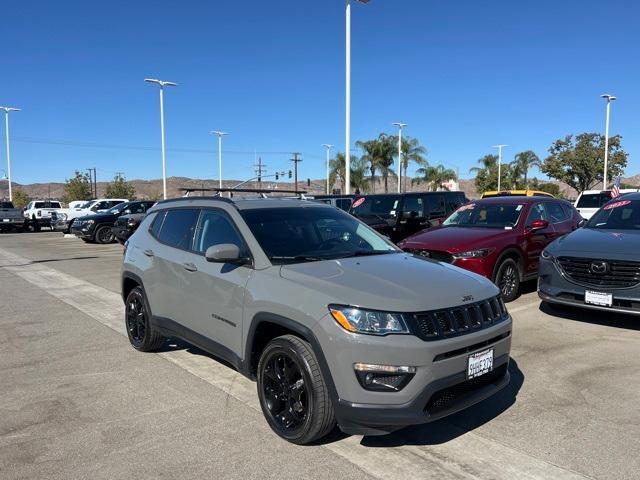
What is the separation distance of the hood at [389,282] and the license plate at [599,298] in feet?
10.1

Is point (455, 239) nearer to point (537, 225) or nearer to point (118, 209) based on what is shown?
point (537, 225)

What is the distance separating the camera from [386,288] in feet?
11.4

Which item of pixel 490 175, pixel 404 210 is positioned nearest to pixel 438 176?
pixel 490 175

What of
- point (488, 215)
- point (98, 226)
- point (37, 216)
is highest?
point (488, 215)

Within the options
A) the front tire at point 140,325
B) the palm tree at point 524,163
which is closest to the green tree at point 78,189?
the palm tree at point 524,163

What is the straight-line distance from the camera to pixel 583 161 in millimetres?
46844

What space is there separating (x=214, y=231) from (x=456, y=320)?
7.46ft

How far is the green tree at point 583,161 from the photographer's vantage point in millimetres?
46969

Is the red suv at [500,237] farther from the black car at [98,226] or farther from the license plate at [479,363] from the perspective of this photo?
the black car at [98,226]

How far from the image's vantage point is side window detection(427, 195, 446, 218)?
13.6m

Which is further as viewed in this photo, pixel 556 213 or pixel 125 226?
pixel 125 226

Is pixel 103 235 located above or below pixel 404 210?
below

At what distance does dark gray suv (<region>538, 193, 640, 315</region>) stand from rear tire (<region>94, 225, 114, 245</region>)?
18676 mm

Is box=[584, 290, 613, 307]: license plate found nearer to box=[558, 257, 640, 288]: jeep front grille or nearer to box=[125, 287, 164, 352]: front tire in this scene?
box=[558, 257, 640, 288]: jeep front grille
